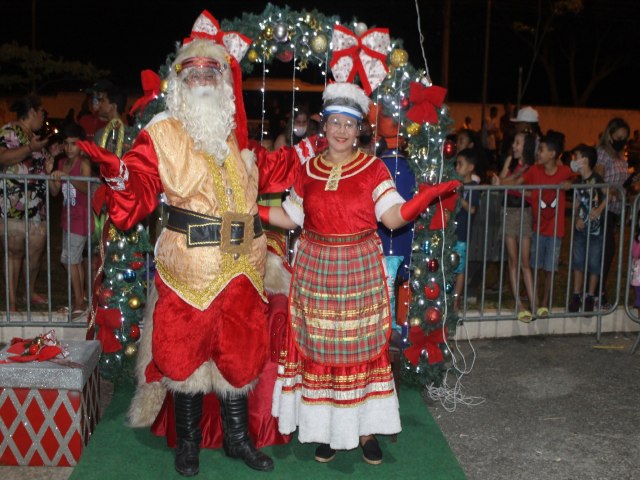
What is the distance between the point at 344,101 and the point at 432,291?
70.7 inches

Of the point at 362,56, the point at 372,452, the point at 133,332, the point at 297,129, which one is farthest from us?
the point at 297,129

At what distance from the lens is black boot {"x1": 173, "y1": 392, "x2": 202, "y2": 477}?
4.06m

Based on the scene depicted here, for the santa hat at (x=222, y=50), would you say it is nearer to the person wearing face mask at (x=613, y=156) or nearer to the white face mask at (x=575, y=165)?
the white face mask at (x=575, y=165)

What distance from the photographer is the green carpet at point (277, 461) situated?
13.5ft

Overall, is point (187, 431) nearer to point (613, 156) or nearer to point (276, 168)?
point (276, 168)

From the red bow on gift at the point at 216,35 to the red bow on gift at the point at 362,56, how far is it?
620mm

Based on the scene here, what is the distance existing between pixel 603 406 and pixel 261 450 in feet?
8.28

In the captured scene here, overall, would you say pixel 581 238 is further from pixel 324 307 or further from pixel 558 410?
pixel 324 307

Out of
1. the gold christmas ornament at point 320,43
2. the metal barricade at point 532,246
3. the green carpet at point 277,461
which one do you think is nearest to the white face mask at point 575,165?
the metal barricade at point 532,246

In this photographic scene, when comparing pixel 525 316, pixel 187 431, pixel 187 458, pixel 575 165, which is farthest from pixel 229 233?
pixel 575 165

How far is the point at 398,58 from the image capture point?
5.04 meters

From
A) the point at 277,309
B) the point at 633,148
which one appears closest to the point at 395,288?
the point at 277,309

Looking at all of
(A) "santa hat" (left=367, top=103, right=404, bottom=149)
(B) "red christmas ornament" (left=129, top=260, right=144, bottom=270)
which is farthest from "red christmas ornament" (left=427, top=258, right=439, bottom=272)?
(B) "red christmas ornament" (left=129, top=260, right=144, bottom=270)

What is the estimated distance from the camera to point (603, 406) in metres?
5.23
